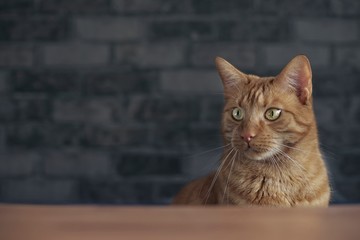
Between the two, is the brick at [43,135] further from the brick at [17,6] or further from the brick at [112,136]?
the brick at [17,6]

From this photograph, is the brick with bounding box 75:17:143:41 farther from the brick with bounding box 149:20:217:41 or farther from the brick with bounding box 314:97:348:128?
the brick with bounding box 314:97:348:128

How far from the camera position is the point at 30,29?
10.7 feet

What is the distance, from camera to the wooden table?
1.16 feet

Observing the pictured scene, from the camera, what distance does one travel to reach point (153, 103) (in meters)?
3.25

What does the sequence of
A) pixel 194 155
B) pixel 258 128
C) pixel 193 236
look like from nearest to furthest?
pixel 193 236, pixel 258 128, pixel 194 155

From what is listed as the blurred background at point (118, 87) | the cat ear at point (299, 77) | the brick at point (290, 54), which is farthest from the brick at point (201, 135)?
the cat ear at point (299, 77)

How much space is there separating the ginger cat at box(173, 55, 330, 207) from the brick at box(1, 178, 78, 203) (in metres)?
1.64

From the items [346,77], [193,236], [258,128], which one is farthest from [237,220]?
[346,77]

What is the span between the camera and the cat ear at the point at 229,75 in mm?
1781

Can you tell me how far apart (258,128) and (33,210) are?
121 cm

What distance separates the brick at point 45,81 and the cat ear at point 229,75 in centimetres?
158

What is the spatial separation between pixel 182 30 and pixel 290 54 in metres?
0.58

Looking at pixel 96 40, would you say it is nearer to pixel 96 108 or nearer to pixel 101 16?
pixel 101 16

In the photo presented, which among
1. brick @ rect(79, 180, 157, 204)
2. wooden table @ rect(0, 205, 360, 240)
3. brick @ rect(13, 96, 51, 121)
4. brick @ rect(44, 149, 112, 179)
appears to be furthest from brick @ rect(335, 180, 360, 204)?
wooden table @ rect(0, 205, 360, 240)
